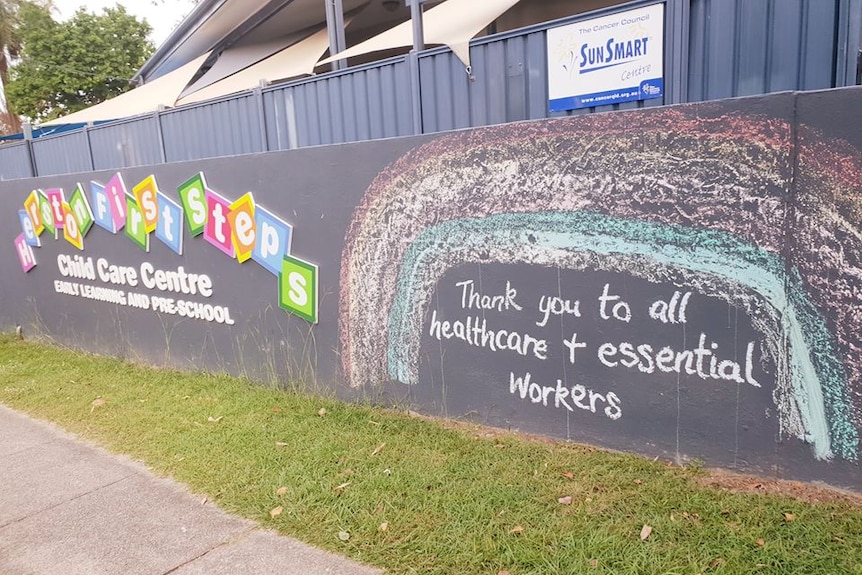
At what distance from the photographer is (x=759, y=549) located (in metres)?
2.83

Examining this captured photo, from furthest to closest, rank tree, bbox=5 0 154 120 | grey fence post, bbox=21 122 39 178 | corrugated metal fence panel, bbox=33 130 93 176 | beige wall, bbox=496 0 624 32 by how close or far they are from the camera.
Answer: tree, bbox=5 0 154 120 < grey fence post, bbox=21 122 39 178 < corrugated metal fence panel, bbox=33 130 93 176 < beige wall, bbox=496 0 624 32

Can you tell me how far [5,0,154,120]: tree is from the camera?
28.0m

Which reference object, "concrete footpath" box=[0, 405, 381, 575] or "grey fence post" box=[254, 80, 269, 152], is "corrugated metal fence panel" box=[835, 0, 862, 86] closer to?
"concrete footpath" box=[0, 405, 381, 575]

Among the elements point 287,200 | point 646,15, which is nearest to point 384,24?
point 287,200

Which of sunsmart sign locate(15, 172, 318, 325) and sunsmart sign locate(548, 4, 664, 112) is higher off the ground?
sunsmart sign locate(548, 4, 664, 112)

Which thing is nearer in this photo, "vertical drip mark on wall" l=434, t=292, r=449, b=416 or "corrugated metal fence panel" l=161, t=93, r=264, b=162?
"vertical drip mark on wall" l=434, t=292, r=449, b=416

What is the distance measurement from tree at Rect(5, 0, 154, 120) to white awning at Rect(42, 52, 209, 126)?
64.8 ft

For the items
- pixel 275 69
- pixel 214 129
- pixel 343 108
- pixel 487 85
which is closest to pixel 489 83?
pixel 487 85

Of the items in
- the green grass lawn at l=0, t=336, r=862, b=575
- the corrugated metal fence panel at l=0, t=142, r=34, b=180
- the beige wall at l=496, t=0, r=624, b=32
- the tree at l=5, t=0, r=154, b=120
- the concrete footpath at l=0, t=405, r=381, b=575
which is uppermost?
the tree at l=5, t=0, r=154, b=120

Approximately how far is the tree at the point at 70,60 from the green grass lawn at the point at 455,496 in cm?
2779

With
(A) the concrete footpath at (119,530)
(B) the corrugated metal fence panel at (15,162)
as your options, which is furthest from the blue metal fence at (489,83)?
(A) the concrete footpath at (119,530)

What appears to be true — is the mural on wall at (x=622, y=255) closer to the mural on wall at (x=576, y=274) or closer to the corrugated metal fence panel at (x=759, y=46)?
the mural on wall at (x=576, y=274)

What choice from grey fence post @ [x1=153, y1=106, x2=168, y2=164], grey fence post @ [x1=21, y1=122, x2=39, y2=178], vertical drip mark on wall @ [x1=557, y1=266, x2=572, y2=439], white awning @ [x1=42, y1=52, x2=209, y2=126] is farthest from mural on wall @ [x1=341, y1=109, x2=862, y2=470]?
grey fence post @ [x1=21, y1=122, x2=39, y2=178]

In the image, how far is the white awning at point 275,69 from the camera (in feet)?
30.0
